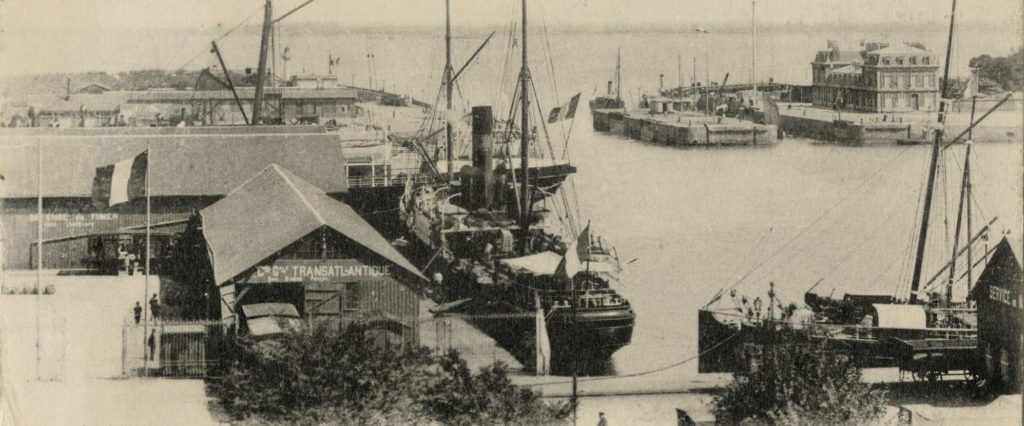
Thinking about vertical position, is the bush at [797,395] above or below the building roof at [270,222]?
below

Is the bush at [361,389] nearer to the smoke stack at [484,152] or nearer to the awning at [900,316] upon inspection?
the awning at [900,316]

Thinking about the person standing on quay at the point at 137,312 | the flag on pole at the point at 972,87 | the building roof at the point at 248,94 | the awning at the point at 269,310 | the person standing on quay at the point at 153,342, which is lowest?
the person standing on quay at the point at 153,342

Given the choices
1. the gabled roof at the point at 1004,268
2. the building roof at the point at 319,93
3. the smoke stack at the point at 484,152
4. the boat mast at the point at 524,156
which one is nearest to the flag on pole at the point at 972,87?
the gabled roof at the point at 1004,268

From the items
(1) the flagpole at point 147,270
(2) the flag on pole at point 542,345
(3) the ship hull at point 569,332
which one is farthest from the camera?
(3) the ship hull at point 569,332

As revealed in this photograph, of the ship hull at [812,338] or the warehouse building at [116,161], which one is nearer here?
the ship hull at [812,338]

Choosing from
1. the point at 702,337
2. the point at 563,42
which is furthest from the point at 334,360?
the point at 563,42

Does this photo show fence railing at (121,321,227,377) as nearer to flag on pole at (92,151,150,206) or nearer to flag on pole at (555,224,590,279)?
flag on pole at (92,151,150,206)

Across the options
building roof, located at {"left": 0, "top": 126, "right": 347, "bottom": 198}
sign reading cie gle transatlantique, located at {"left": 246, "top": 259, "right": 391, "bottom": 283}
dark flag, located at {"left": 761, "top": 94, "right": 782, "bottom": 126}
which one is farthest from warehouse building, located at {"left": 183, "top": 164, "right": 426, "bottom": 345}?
dark flag, located at {"left": 761, "top": 94, "right": 782, "bottom": 126}

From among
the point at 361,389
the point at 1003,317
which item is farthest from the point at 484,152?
the point at 1003,317
